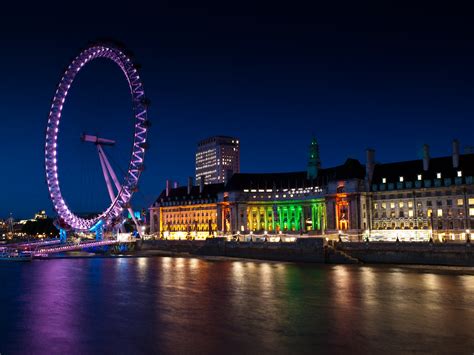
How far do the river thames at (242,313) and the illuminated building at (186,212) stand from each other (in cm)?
9161

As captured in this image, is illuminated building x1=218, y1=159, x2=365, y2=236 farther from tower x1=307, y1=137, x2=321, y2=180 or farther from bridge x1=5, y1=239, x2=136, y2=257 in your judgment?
bridge x1=5, y1=239, x2=136, y2=257

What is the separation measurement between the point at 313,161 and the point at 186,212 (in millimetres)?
43829

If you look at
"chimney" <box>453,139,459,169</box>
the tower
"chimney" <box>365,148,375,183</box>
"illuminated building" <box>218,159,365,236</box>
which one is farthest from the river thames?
the tower

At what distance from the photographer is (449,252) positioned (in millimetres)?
73688

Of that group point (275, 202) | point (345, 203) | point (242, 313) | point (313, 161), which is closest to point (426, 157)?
point (345, 203)

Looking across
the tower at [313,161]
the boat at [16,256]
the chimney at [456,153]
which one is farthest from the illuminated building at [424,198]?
the boat at [16,256]

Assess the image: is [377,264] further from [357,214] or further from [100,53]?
[100,53]

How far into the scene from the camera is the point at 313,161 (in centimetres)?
15038

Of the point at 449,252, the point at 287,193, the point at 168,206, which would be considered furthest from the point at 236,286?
the point at 168,206

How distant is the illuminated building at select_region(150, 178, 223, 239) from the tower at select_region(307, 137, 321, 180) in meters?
29.4

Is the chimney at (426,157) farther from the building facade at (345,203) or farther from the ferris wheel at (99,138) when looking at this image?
the ferris wheel at (99,138)

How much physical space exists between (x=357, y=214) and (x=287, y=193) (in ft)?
111

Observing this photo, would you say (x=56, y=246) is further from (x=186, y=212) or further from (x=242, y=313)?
(x=242, y=313)

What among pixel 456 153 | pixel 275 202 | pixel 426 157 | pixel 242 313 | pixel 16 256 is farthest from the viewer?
pixel 275 202
